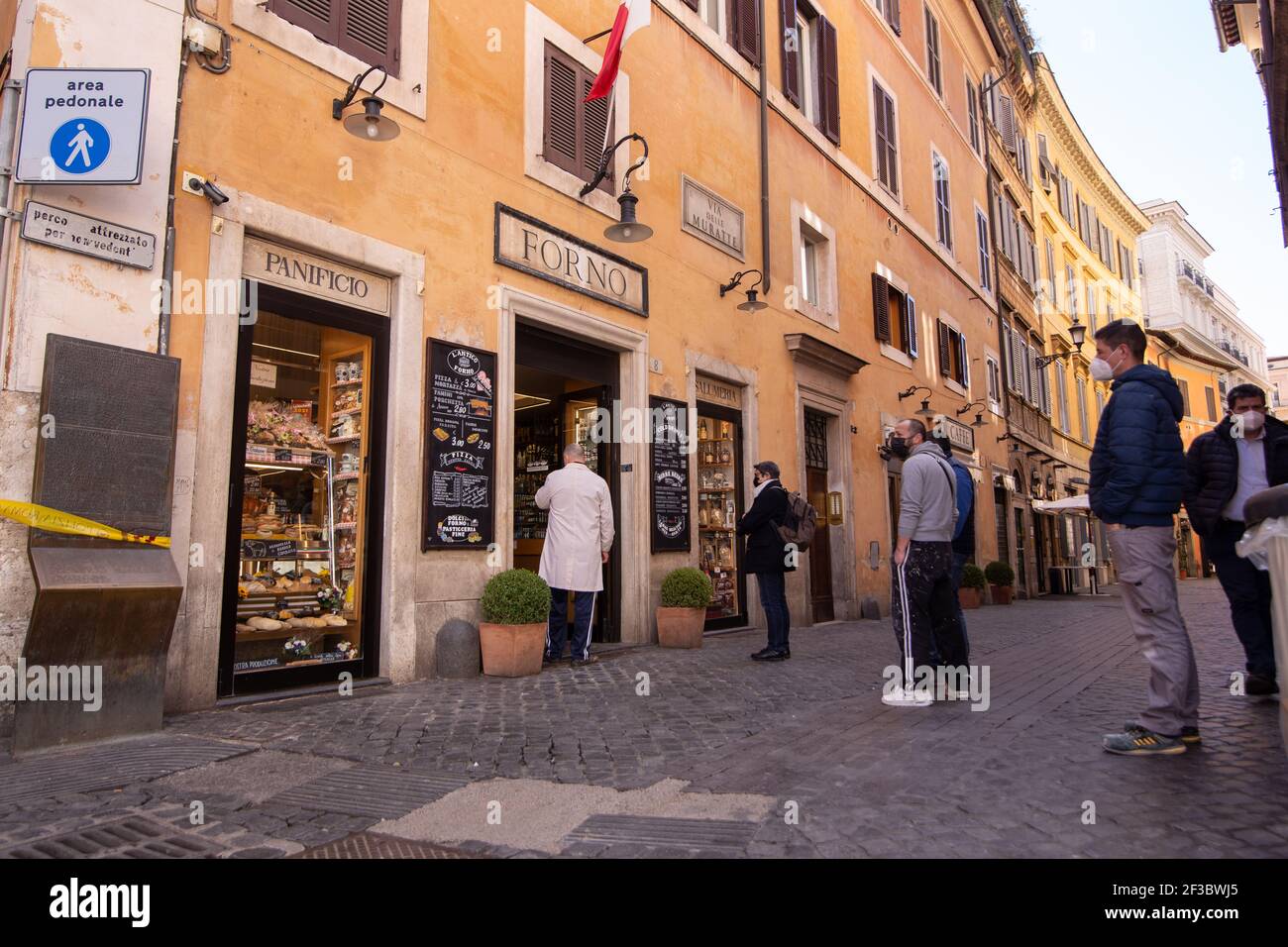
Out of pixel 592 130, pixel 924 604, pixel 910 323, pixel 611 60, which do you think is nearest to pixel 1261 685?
pixel 924 604

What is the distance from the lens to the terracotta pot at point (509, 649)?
6.55 meters

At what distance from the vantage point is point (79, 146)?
4.79 m

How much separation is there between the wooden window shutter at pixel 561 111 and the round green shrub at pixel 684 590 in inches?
166

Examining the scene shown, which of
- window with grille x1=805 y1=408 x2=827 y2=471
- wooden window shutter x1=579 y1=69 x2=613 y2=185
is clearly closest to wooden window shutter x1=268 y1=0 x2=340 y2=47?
wooden window shutter x1=579 y1=69 x2=613 y2=185

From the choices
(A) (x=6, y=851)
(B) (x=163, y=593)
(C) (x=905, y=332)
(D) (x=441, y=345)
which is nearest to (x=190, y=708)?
(B) (x=163, y=593)

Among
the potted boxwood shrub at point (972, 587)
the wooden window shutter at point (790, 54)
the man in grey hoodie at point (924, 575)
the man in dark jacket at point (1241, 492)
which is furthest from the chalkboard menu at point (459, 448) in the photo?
the potted boxwood shrub at point (972, 587)

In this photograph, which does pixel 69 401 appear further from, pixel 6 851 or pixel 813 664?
pixel 813 664

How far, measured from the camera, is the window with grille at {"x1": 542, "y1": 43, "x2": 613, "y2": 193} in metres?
8.62

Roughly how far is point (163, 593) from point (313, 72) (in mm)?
3945

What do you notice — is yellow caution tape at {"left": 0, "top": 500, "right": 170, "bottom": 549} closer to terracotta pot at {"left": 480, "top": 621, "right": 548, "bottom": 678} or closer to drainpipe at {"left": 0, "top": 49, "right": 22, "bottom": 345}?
drainpipe at {"left": 0, "top": 49, "right": 22, "bottom": 345}

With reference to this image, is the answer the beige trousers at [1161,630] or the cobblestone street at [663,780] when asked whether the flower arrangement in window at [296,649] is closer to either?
the cobblestone street at [663,780]

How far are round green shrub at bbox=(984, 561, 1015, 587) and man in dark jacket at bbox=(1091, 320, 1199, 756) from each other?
49.0 ft

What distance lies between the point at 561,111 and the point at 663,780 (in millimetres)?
7106

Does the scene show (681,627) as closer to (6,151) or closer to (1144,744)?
(1144,744)
